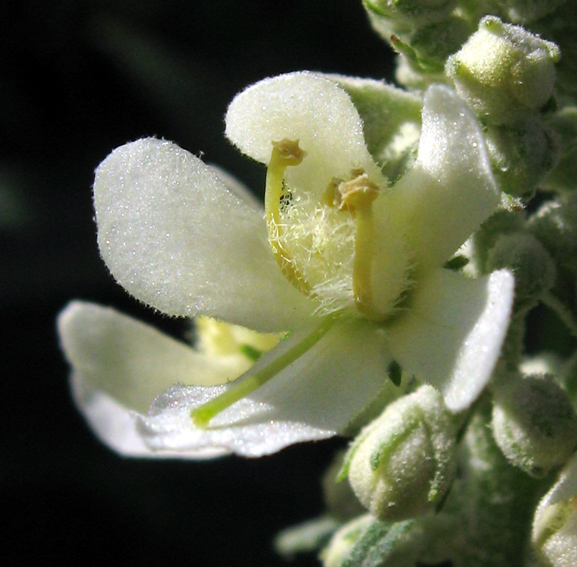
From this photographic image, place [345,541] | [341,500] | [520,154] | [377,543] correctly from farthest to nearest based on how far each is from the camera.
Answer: [341,500] < [345,541] < [377,543] < [520,154]

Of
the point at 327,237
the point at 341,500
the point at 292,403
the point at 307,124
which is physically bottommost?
the point at 341,500

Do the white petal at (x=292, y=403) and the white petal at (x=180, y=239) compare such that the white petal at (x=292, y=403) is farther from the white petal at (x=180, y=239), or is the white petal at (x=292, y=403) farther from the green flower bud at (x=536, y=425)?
the green flower bud at (x=536, y=425)

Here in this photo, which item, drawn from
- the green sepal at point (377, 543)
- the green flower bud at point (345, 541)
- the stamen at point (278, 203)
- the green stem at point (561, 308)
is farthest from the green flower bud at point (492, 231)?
the green flower bud at point (345, 541)

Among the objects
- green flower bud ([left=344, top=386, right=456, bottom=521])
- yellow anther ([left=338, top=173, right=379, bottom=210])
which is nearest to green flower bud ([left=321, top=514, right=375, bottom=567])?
green flower bud ([left=344, top=386, right=456, bottom=521])

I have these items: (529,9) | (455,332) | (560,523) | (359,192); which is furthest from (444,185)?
(560,523)

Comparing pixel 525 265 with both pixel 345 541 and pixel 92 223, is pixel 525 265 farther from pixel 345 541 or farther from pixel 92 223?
pixel 92 223

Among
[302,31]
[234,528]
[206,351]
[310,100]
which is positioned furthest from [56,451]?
[310,100]
